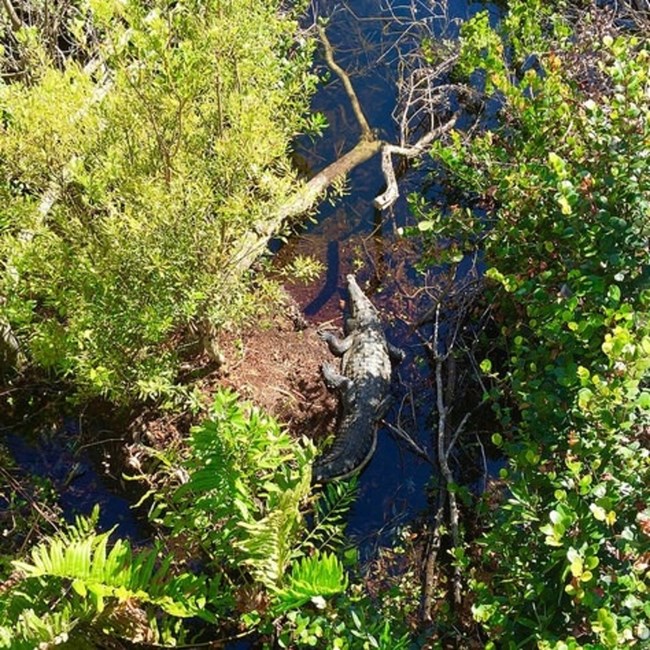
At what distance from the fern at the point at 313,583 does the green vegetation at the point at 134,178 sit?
1522 mm

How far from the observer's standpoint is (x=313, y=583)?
2.73 metres

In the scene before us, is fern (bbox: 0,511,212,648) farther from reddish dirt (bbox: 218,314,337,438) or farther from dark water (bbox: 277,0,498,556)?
reddish dirt (bbox: 218,314,337,438)

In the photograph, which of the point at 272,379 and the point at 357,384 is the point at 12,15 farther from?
the point at 357,384

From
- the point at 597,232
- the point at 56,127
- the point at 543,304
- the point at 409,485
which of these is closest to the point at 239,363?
the point at 409,485

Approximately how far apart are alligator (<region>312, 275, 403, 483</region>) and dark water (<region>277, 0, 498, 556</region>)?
147mm

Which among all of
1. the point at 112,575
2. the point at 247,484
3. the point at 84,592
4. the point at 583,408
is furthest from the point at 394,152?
the point at 84,592

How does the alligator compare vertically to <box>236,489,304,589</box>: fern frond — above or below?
below

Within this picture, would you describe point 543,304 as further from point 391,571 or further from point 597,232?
point 391,571

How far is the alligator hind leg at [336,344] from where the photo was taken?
5.66m

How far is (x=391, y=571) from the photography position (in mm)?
4207

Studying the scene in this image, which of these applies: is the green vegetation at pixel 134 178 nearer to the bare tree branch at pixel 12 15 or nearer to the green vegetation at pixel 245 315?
the green vegetation at pixel 245 315

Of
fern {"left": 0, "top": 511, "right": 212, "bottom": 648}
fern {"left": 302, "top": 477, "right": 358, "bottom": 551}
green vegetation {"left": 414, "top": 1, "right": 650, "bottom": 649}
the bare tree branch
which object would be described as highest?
the bare tree branch

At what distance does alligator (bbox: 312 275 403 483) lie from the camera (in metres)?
4.74

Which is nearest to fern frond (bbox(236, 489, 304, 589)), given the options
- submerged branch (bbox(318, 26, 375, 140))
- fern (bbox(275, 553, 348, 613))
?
fern (bbox(275, 553, 348, 613))
